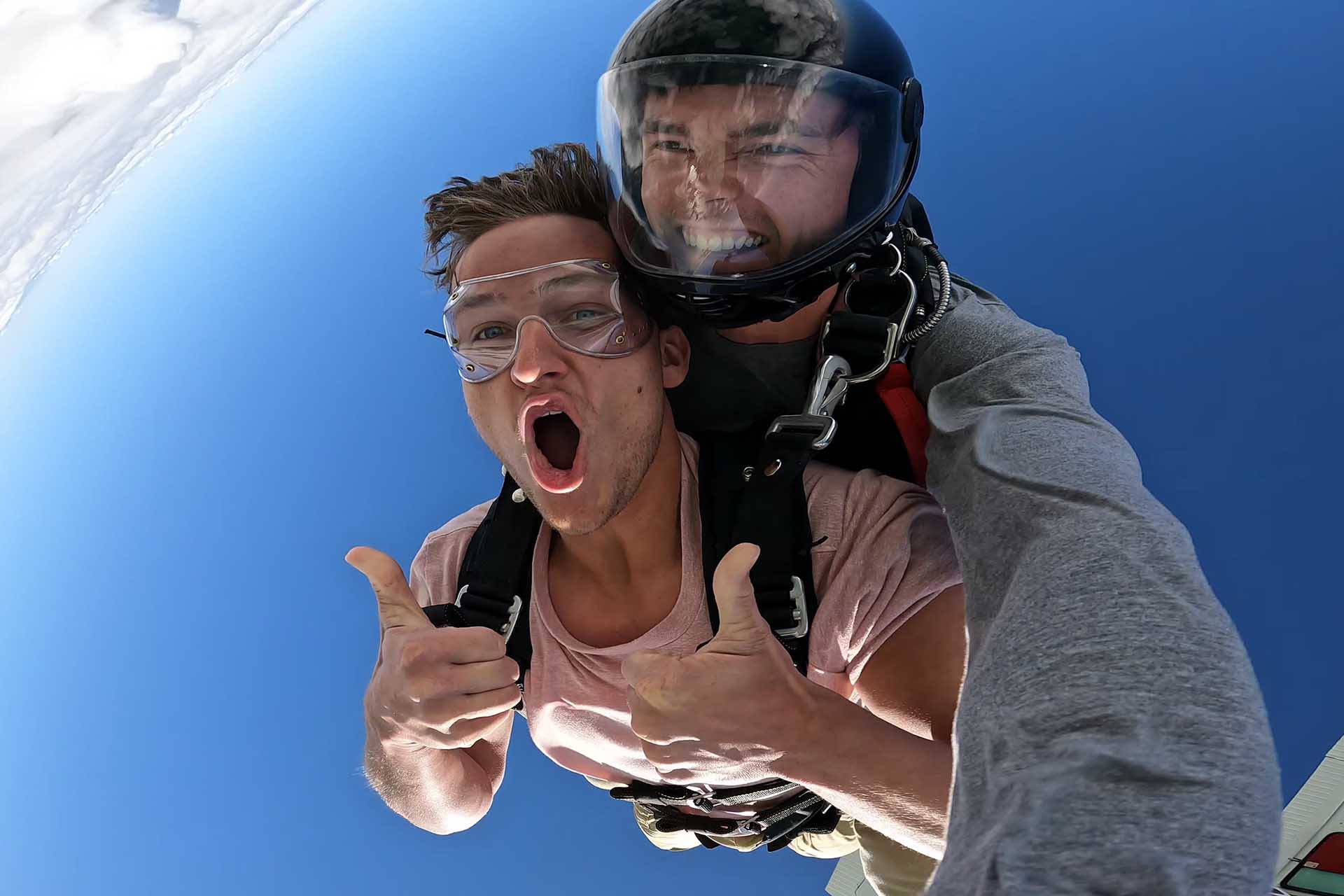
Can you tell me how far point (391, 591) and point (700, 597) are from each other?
47 cm

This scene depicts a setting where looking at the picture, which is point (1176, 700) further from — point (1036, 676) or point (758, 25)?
point (758, 25)

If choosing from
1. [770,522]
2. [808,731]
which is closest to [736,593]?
[808,731]

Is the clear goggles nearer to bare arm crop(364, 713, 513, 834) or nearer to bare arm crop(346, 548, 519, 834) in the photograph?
bare arm crop(346, 548, 519, 834)

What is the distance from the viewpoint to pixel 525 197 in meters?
1.46

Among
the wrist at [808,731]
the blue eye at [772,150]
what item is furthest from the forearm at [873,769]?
the blue eye at [772,150]

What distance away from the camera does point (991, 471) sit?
90 cm

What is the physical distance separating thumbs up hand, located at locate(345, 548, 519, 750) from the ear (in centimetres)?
55

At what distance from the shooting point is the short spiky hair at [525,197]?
4.77 feet

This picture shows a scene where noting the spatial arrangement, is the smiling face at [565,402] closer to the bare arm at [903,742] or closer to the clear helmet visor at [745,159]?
the clear helmet visor at [745,159]

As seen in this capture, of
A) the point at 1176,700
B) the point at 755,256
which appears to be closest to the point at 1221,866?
the point at 1176,700

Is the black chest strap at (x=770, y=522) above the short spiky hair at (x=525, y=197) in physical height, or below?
below

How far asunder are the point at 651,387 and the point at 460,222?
445 millimetres

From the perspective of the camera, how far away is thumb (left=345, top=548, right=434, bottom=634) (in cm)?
112

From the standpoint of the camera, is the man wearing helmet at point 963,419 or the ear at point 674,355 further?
the ear at point 674,355
